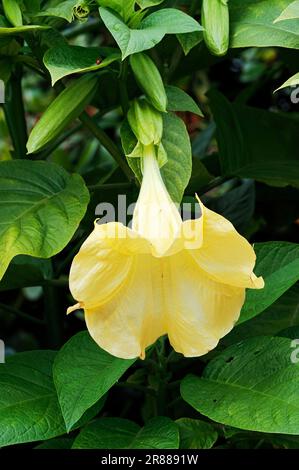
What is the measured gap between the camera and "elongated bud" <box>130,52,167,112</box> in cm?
86

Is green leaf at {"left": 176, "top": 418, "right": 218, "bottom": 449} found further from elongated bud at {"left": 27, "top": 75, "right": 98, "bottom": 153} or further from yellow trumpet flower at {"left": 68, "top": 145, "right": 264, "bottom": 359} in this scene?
elongated bud at {"left": 27, "top": 75, "right": 98, "bottom": 153}

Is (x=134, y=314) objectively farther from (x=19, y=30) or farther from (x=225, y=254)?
(x=19, y=30)

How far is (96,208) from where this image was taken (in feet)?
3.59

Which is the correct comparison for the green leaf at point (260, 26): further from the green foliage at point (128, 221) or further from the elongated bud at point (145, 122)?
the elongated bud at point (145, 122)

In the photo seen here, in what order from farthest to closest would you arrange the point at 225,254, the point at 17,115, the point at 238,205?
the point at 238,205, the point at 17,115, the point at 225,254

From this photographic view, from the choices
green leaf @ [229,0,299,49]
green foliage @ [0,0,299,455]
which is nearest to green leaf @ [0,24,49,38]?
green foliage @ [0,0,299,455]

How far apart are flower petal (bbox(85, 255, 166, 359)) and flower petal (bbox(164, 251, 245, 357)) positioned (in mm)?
13

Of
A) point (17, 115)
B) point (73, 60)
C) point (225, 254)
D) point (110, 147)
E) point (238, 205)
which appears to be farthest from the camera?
point (238, 205)

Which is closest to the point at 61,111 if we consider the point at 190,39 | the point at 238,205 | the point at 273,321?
the point at 190,39

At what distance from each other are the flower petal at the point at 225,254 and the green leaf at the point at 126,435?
0.20 m

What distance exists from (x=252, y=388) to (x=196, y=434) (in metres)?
0.10

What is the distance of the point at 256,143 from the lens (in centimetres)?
128

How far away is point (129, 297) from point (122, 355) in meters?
0.06

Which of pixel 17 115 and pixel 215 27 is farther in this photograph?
pixel 17 115
